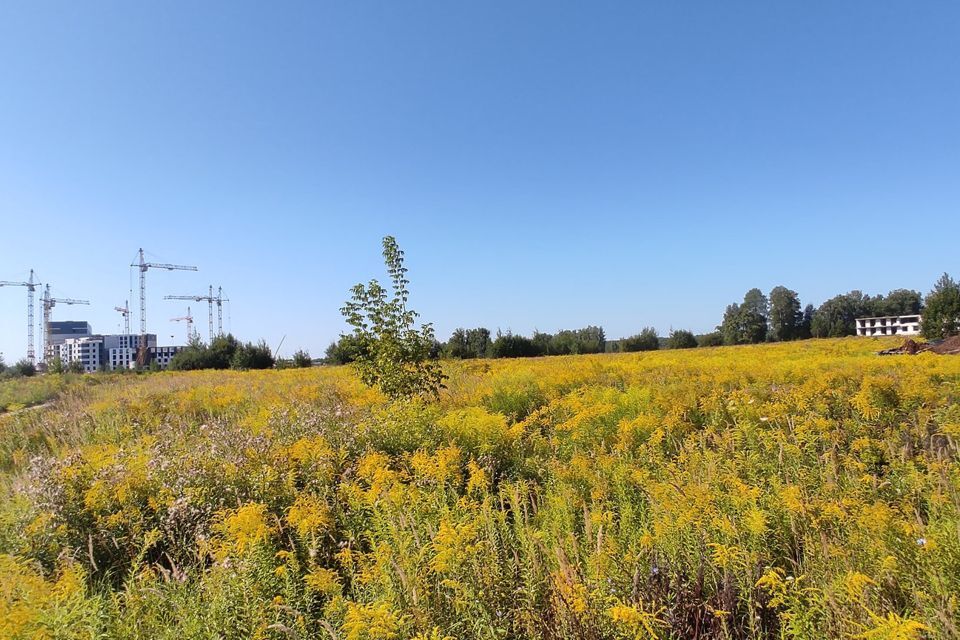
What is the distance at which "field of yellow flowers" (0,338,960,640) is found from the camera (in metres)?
1.88

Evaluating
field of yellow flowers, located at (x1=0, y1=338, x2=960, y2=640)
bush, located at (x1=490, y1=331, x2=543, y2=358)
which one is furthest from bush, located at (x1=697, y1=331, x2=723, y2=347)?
field of yellow flowers, located at (x1=0, y1=338, x2=960, y2=640)

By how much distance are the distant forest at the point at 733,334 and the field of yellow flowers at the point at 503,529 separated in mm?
3073

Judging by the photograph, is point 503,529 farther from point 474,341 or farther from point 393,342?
point 474,341

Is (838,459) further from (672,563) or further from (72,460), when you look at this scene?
(72,460)

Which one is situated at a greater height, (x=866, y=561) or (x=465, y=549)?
(x=465, y=549)

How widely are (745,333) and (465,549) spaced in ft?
224

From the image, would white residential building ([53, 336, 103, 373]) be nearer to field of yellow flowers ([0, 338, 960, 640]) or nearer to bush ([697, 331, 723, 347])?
bush ([697, 331, 723, 347])

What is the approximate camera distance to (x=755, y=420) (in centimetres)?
548

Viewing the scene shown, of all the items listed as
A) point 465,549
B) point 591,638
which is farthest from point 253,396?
point 591,638

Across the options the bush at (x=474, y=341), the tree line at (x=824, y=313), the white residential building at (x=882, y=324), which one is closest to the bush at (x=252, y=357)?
the bush at (x=474, y=341)

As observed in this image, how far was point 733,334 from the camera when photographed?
60688 millimetres

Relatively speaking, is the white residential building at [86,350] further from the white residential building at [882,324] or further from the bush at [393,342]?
the white residential building at [882,324]

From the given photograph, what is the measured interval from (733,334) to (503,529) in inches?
2645

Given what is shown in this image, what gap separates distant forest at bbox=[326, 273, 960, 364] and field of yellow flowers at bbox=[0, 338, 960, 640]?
3.07 metres
